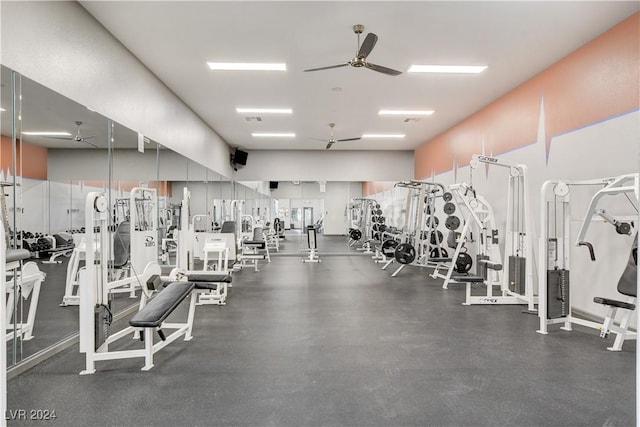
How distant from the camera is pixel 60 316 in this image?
10.9 ft

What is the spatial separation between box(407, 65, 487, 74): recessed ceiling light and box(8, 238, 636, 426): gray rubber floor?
9.69 ft

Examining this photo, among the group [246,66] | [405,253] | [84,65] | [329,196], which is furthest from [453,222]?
[329,196]

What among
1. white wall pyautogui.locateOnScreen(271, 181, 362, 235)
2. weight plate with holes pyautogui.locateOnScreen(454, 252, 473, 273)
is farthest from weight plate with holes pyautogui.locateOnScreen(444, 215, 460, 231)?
white wall pyautogui.locateOnScreen(271, 181, 362, 235)

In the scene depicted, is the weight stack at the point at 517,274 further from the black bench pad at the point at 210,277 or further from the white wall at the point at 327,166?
the white wall at the point at 327,166

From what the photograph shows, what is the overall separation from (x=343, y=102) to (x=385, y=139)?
304 cm

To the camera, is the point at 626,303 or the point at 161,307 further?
the point at 626,303

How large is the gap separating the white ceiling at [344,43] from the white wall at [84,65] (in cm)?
17

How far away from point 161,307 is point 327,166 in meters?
7.67

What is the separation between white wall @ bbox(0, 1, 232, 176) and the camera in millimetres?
2508

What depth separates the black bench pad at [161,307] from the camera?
8.11ft

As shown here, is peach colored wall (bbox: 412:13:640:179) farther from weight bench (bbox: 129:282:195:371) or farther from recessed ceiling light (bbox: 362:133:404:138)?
weight bench (bbox: 129:282:195:371)

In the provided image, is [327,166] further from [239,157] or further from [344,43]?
[344,43]

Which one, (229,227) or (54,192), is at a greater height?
(54,192)

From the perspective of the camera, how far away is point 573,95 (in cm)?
409
